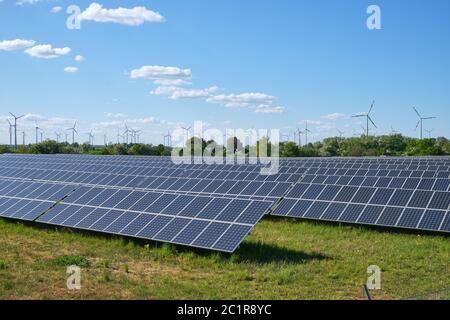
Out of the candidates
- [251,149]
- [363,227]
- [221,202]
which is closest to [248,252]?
[221,202]

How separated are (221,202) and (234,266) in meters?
3.81

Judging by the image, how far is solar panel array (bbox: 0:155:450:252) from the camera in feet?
52.2

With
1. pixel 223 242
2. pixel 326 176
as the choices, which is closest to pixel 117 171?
pixel 326 176

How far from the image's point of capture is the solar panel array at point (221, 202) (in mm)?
15922

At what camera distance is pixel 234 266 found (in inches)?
541

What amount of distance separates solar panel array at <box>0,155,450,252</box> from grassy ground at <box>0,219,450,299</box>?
584 mm

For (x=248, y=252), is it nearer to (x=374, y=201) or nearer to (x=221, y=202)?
(x=221, y=202)

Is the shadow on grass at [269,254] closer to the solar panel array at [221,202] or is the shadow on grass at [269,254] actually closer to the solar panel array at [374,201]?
the solar panel array at [221,202]

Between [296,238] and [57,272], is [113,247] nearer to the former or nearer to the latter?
[57,272]

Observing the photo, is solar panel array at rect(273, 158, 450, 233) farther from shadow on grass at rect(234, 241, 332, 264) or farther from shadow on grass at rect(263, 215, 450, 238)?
shadow on grass at rect(234, 241, 332, 264)

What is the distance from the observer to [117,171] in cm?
3189

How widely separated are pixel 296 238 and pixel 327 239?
1160mm

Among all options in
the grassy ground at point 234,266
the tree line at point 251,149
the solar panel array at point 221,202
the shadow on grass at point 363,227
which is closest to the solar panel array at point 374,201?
the solar panel array at point 221,202
